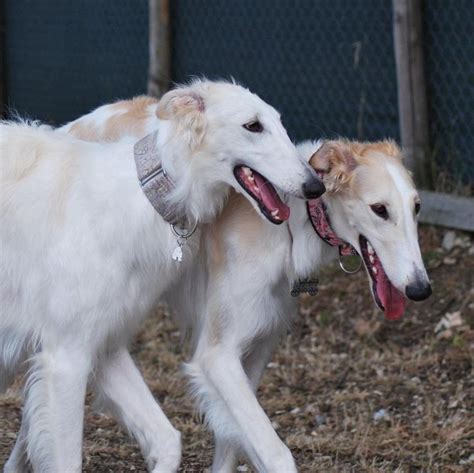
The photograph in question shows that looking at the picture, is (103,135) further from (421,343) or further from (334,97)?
(334,97)

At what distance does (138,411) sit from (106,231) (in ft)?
2.14

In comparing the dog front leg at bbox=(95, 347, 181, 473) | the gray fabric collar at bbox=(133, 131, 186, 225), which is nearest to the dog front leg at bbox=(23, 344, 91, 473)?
the dog front leg at bbox=(95, 347, 181, 473)

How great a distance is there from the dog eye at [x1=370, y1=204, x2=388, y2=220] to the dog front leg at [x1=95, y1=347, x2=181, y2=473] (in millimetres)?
1001

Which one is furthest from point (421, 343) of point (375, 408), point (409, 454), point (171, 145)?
point (171, 145)

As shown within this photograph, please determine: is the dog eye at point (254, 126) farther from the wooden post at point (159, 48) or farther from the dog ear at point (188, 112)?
the wooden post at point (159, 48)

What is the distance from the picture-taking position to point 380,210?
405 cm

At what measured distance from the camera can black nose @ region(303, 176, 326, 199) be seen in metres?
3.85

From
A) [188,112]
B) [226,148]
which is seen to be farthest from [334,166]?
[188,112]

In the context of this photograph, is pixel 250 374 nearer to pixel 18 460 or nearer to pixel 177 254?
pixel 177 254

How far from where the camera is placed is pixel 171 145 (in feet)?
13.0

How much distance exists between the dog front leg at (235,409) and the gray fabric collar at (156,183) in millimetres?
554

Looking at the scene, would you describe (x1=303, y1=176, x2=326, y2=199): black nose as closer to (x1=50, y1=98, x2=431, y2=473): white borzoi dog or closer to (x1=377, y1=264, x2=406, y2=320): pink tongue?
(x1=50, y1=98, x2=431, y2=473): white borzoi dog

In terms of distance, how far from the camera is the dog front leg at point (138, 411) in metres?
4.11

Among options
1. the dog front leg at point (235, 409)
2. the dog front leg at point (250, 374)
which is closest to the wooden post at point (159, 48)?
the dog front leg at point (250, 374)
